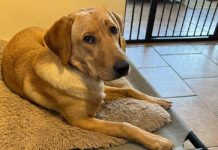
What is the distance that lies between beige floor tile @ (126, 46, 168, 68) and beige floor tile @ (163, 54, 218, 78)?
97 millimetres

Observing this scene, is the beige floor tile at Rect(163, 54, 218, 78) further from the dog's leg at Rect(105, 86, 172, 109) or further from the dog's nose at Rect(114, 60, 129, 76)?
the dog's nose at Rect(114, 60, 129, 76)

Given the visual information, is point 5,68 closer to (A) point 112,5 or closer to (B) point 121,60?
(B) point 121,60

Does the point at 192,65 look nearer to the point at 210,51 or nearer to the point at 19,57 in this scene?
the point at 210,51

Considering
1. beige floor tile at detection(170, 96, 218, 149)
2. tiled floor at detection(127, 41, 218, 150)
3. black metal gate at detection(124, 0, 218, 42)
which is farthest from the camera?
black metal gate at detection(124, 0, 218, 42)

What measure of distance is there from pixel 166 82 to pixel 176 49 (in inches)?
27.5

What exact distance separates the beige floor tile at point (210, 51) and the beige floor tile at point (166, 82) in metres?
0.58

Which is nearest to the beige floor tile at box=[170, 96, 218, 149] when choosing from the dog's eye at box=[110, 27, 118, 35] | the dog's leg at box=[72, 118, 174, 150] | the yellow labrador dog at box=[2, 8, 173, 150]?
the dog's leg at box=[72, 118, 174, 150]

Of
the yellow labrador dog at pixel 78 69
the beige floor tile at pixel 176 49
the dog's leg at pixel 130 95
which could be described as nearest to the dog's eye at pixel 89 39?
the yellow labrador dog at pixel 78 69

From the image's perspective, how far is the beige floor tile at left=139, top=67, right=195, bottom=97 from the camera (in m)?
2.27

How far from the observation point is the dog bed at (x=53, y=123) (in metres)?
1.27

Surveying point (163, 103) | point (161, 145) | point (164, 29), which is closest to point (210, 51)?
point (164, 29)

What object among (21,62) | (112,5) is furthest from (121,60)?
(112,5)

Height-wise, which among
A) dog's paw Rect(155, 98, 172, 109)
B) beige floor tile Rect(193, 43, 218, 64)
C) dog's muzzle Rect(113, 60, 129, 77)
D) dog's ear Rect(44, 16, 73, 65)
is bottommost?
beige floor tile Rect(193, 43, 218, 64)

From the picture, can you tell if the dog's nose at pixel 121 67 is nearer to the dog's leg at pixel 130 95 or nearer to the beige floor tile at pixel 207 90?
the dog's leg at pixel 130 95
